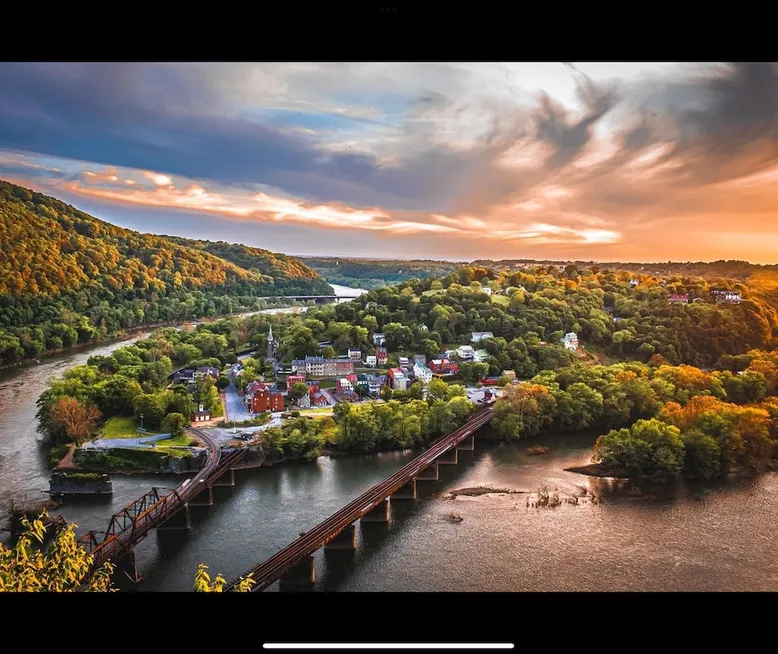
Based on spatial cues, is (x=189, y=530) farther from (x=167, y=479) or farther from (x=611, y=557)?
(x=611, y=557)

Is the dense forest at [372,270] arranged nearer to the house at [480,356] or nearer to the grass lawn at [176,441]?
the house at [480,356]

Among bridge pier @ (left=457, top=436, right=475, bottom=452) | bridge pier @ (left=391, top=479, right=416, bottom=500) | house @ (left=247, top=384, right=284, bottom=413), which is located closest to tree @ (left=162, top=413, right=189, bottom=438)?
house @ (left=247, top=384, right=284, bottom=413)

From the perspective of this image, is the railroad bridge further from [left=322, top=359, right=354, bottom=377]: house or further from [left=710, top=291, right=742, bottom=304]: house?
[left=710, top=291, right=742, bottom=304]: house

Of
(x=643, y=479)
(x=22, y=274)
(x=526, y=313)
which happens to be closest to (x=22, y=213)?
(x=22, y=274)

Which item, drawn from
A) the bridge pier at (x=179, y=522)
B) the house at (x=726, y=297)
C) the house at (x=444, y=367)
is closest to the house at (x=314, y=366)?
the house at (x=444, y=367)

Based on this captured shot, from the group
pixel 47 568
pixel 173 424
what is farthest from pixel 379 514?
pixel 47 568
